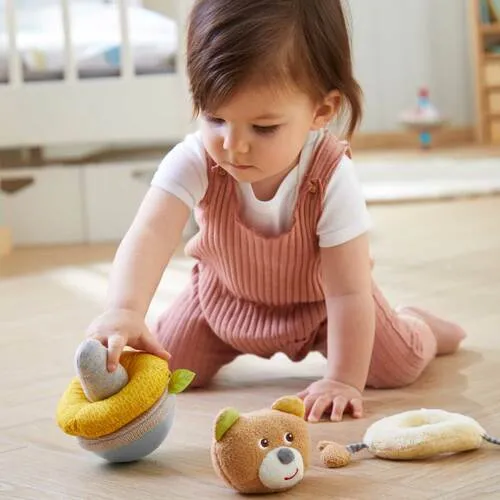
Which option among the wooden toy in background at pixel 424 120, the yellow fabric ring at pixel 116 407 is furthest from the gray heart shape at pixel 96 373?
the wooden toy in background at pixel 424 120

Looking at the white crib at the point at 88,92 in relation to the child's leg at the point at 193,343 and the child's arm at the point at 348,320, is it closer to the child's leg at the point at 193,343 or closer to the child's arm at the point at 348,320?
the child's leg at the point at 193,343

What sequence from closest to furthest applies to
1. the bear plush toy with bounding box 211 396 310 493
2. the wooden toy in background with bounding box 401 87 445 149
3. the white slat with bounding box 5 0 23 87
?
the bear plush toy with bounding box 211 396 310 493 < the white slat with bounding box 5 0 23 87 < the wooden toy in background with bounding box 401 87 445 149

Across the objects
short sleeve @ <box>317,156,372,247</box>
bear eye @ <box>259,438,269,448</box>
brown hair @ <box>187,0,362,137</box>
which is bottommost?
bear eye @ <box>259,438,269,448</box>

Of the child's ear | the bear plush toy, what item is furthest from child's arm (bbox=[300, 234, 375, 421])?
the bear plush toy

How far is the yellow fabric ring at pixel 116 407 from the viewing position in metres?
0.98

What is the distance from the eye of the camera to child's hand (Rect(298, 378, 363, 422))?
44.8 inches

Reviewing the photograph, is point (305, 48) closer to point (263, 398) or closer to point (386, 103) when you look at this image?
point (263, 398)

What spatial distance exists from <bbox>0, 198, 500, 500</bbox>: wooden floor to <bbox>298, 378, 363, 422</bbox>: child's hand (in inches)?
0.6

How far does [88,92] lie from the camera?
2.34 meters

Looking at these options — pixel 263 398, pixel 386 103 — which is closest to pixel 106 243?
pixel 263 398

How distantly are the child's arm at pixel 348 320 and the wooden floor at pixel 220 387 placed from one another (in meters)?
0.04

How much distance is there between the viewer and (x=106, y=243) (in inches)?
94.0

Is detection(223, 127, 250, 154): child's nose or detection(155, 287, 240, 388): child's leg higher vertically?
detection(223, 127, 250, 154): child's nose

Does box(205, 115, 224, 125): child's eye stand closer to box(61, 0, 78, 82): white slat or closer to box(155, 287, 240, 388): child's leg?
box(155, 287, 240, 388): child's leg
